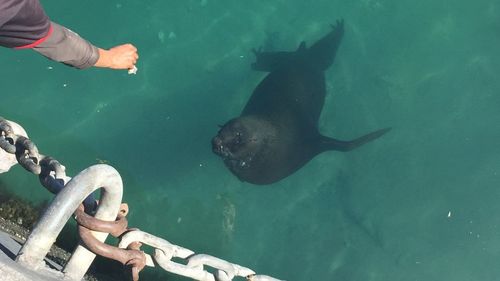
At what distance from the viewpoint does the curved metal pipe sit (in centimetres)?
207

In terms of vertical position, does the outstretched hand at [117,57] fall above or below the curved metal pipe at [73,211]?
above

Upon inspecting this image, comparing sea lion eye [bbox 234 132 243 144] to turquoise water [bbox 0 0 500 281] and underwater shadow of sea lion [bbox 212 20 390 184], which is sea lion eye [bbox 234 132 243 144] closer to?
underwater shadow of sea lion [bbox 212 20 390 184]

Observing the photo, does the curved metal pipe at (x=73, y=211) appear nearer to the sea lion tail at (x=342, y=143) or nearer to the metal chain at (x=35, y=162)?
the metal chain at (x=35, y=162)

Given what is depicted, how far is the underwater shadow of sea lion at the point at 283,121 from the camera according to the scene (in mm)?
7039

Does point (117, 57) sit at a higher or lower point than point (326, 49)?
lower

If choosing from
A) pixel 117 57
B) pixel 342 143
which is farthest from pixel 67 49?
pixel 342 143

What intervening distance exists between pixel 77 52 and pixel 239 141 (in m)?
3.50

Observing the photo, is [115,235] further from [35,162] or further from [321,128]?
[321,128]

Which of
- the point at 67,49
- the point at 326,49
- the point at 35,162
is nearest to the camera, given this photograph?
the point at 35,162

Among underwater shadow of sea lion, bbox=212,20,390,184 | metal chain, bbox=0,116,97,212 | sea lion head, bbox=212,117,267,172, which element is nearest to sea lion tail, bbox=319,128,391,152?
underwater shadow of sea lion, bbox=212,20,390,184

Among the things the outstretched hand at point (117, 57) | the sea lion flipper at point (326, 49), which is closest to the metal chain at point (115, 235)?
the outstretched hand at point (117, 57)

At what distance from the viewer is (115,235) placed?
2.45 metres

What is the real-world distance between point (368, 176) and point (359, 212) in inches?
20.9

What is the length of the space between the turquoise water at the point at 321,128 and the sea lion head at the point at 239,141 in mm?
472
